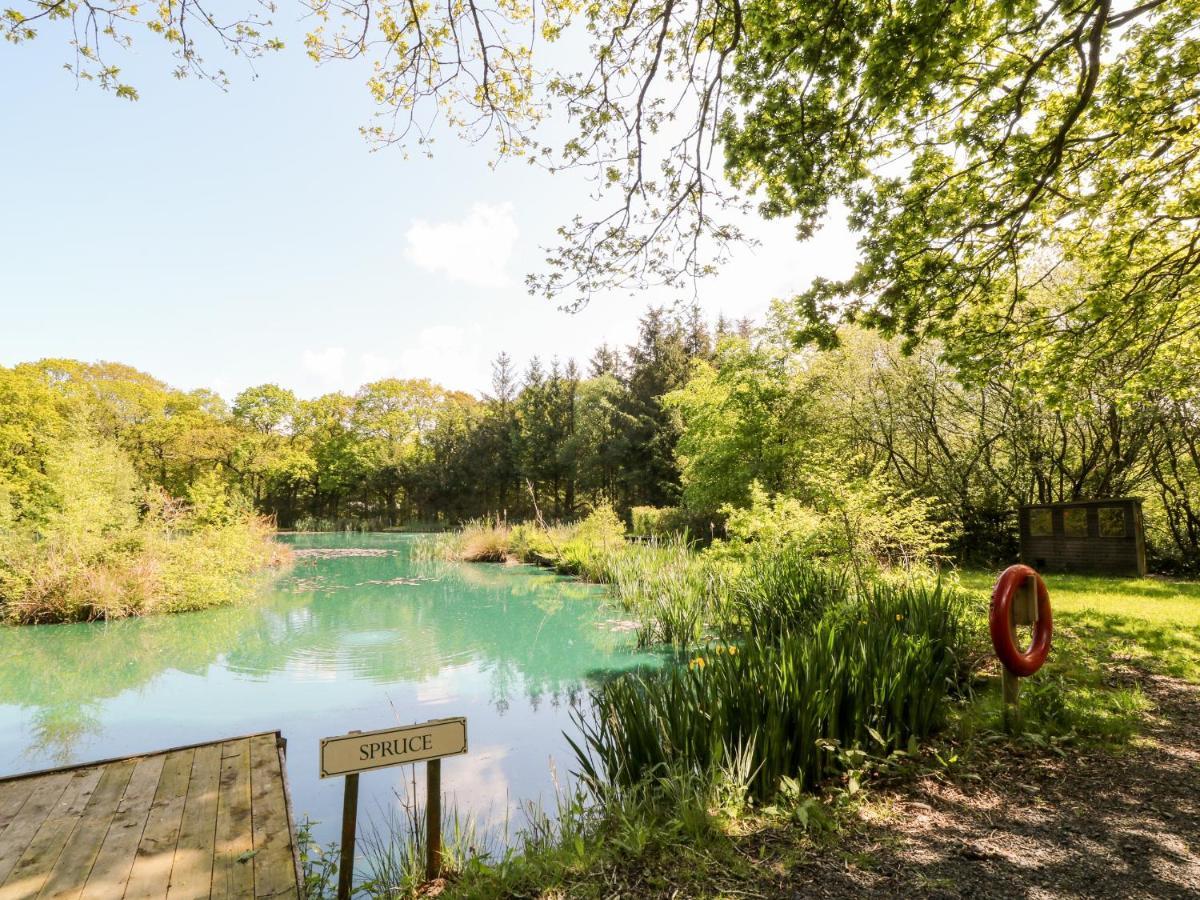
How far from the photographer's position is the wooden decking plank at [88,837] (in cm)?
215

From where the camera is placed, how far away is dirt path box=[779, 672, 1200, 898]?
6.48 ft

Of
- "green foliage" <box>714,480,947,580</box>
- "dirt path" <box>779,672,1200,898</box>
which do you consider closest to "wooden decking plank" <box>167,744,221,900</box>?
"dirt path" <box>779,672,1200,898</box>

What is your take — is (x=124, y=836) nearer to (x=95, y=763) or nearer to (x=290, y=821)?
(x=290, y=821)

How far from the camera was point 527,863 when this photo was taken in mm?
2328

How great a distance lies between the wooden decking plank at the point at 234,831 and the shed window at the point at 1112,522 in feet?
35.0

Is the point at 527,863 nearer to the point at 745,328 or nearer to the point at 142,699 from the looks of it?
the point at 142,699

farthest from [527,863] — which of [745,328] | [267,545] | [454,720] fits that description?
[745,328]

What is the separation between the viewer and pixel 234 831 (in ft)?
8.42

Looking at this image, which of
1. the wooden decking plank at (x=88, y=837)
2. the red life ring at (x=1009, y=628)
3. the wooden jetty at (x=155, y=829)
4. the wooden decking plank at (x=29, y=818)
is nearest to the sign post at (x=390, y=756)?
the wooden jetty at (x=155, y=829)

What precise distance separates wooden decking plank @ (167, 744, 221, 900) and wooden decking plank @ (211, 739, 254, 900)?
3 cm

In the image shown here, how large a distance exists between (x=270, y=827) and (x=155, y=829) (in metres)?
0.50

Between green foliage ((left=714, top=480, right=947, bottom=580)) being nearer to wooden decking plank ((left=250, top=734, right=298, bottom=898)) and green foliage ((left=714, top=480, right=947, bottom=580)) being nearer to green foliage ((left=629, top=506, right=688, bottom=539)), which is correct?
Result: wooden decking plank ((left=250, top=734, right=298, bottom=898))

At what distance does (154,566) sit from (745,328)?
26.3 m

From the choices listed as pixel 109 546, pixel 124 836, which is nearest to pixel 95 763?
pixel 124 836
